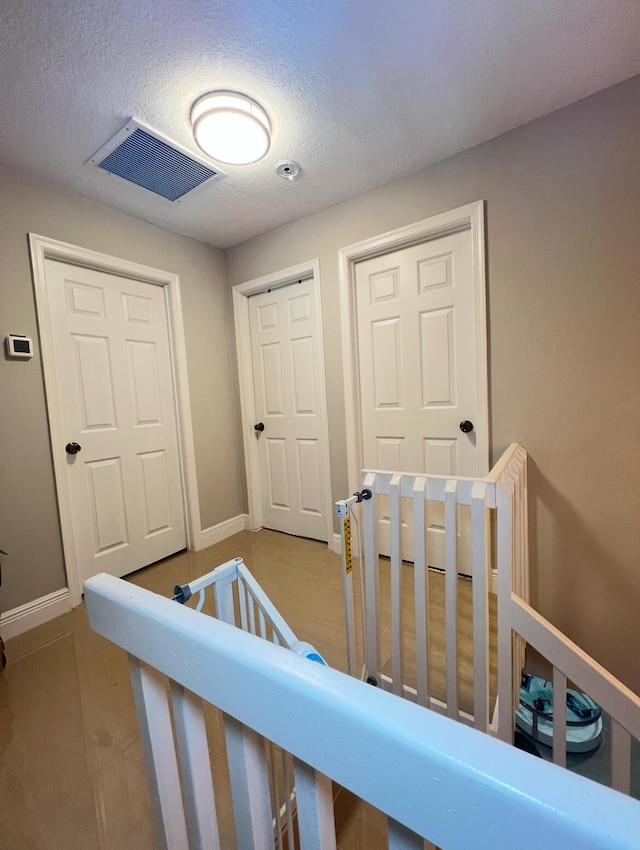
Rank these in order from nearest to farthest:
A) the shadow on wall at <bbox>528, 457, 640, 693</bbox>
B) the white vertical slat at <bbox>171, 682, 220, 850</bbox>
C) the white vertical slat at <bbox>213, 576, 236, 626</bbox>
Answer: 1. the white vertical slat at <bbox>171, 682, 220, 850</bbox>
2. the white vertical slat at <bbox>213, 576, 236, 626</bbox>
3. the shadow on wall at <bbox>528, 457, 640, 693</bbox>

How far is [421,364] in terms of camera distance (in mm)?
2189

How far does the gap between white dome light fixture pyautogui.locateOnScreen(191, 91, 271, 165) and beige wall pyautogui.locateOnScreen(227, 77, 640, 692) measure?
0.99 meters

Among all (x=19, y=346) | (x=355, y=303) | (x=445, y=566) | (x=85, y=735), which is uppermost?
(x=355, y=303)

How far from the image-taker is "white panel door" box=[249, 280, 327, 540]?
8.66 feet

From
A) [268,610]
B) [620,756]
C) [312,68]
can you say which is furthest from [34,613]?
[312,68]

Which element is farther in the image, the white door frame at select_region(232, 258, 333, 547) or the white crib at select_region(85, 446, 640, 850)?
the white door frame at select_region(232, 258, 333, 547)

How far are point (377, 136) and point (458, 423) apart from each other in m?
1.57

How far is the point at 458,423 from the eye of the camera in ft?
6.86

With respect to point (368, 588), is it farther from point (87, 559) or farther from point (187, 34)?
point (187, 34)

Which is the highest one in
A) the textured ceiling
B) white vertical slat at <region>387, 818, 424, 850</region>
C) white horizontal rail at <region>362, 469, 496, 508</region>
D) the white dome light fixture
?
the textured ceiling

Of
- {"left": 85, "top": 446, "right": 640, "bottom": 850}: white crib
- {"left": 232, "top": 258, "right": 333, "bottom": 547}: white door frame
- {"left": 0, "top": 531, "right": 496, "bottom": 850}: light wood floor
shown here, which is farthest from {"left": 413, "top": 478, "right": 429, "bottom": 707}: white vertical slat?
{"left": 232, "top": 258, "right": 333, "bottom": 547}: white door frame

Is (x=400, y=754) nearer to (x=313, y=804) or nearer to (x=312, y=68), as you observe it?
(x=313, y=804)

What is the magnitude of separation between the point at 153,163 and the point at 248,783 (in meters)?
2.42

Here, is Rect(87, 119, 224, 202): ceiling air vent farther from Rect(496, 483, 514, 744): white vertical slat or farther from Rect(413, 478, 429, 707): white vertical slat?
Rect(496, 483, 514, 744): white vertical slat
